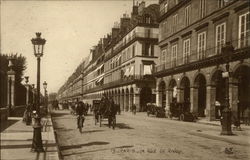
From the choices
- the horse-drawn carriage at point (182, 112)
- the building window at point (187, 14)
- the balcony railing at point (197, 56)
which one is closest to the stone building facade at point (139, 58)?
the balcony railing at point (197, 56)

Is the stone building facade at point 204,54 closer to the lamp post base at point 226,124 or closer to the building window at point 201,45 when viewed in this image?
the building window at point 201,45

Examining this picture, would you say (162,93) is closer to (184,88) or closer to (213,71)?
(184,88)

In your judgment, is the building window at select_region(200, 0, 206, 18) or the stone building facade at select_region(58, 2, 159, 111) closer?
the building window at select_region(200, 0, 206, 18)

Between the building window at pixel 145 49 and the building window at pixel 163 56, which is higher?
the building window at pixel 145 49

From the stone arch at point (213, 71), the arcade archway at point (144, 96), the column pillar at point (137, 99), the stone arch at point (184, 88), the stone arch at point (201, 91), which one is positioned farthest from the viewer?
the arcade archway at point (144, 96)

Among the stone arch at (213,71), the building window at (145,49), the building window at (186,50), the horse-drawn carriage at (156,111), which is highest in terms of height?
the building window at (145,49)

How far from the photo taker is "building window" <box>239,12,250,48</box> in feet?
80.9

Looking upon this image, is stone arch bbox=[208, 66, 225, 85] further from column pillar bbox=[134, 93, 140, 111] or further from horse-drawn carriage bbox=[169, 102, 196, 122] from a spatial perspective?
column pillar bbox=[134, 93, 140, 111]

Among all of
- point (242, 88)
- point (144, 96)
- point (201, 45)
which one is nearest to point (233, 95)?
point (242, 88)

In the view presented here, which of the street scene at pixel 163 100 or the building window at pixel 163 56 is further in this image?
the building window at pixel 163 56

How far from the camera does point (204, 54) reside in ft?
103


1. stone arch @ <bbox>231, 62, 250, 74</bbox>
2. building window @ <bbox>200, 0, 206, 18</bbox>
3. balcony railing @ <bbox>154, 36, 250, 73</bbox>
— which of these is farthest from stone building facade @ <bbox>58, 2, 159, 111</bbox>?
stone arch @ <bbox>231, 62, 250, 74</bbox>

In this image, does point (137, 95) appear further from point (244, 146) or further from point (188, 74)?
point (244, 146)

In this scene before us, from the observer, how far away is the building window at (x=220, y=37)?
28203 mm
